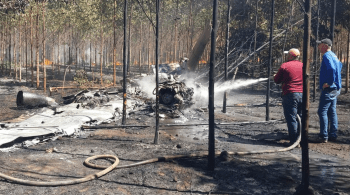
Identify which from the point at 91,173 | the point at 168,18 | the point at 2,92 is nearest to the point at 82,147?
the point at 91,173

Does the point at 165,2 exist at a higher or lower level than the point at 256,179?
higher

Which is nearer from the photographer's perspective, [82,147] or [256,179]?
[256,179]

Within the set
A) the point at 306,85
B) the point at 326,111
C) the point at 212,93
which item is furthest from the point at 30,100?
the point at 306,85

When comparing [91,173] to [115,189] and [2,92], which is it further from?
[2,92]

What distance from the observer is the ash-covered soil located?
4.56 metres

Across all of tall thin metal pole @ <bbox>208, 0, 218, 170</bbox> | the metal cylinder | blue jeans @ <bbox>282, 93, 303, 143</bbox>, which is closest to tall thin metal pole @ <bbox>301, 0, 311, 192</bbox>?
tall thin metal pole @ <bbox>208, 0, 218, 170</bbox>

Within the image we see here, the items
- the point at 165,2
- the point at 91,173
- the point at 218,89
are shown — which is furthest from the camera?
the point at 165,2

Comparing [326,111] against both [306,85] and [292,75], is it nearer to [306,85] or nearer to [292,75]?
[292,75]

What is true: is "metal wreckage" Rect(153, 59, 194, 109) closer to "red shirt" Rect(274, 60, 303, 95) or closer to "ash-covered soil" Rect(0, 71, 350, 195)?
"ash-covered soil" Rect(0, 71, 350, 195)

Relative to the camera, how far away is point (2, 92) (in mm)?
18781

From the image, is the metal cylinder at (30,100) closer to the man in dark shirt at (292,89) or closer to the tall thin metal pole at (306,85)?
the man in dark shirt at (292,89)

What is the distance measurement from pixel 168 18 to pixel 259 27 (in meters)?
21.3

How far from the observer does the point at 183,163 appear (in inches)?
222

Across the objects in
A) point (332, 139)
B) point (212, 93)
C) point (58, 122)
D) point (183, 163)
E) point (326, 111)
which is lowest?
point (183, 163)
